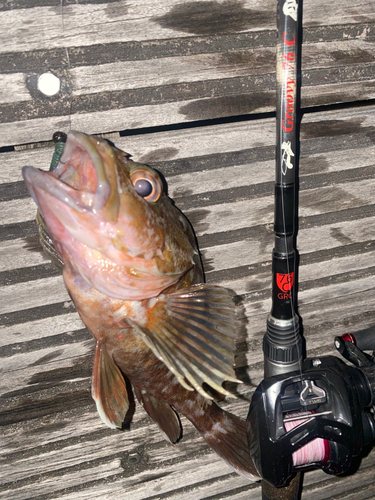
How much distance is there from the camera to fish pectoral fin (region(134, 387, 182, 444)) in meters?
2.52

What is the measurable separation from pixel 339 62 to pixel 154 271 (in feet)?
5.62

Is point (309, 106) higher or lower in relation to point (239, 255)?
higher

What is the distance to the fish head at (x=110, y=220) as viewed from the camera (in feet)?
5.52

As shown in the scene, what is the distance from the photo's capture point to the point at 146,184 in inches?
74.1

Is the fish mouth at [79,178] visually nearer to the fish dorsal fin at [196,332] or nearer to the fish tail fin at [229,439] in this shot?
the fish dorsal fin at [196,332]

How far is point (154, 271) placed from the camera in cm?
194

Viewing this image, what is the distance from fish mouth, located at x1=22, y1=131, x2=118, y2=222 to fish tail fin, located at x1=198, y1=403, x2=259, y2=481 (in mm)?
1605

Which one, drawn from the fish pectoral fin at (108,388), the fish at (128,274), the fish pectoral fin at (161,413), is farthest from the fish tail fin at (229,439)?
the fish pectoral fin at (108,388)

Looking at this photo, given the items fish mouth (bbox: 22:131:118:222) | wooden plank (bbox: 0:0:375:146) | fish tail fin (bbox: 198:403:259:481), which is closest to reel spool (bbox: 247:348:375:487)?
fish tail fin (bbox: 198:403:259:481)

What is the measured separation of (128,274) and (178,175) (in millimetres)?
870

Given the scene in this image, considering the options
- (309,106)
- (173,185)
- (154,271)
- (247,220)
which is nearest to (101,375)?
(154,271)

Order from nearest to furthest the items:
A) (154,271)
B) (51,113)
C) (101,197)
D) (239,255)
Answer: (101,197) < (154,271) < (51,113) < (239,255)

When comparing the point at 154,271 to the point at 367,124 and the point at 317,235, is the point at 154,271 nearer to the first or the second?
the point at 317,235

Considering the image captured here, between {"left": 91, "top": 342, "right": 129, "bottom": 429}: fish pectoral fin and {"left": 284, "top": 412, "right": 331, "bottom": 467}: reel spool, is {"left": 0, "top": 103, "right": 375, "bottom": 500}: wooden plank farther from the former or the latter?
{"left": 284, "top": 412, "right": 331, "bottom": 467}: reel spool
